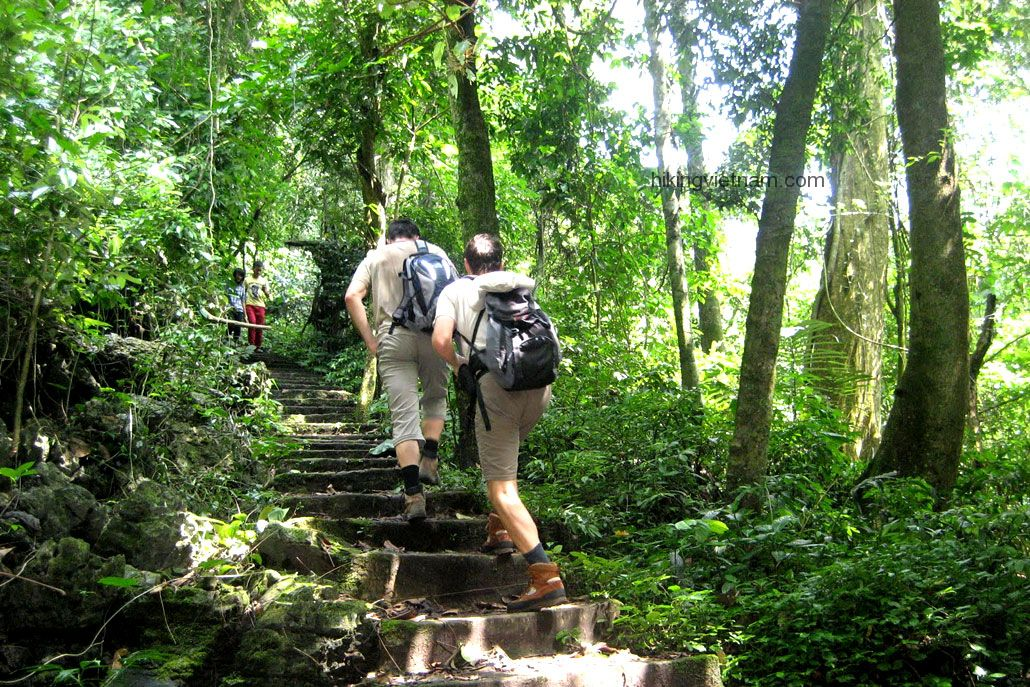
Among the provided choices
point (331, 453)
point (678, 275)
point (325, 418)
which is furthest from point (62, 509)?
point (678, 275)

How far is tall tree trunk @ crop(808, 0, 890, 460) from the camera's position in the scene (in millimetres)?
9695

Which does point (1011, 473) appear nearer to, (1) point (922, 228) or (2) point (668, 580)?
(1) point (922, 228)

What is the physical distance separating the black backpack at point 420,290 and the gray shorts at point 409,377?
0.10 m

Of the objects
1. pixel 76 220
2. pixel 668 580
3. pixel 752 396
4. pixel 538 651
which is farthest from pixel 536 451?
pixel 76 220

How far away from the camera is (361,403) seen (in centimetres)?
1016

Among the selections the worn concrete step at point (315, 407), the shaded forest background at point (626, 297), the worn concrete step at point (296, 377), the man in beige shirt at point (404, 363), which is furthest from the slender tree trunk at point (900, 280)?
the worn concrete step at point (296, 377)

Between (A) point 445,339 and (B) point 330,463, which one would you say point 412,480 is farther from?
(B) point 330,463

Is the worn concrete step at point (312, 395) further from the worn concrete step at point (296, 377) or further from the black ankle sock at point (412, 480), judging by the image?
the black ankle sock at point (412, 480)

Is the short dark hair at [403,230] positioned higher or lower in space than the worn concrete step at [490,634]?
higher

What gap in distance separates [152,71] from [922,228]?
8368 millimetres

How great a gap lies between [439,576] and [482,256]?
1890mm

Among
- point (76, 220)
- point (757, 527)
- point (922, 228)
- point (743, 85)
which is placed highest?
point (743, 85)

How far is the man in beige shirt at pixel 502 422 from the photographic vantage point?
177 inches

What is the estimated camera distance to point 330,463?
7242 millimetres
